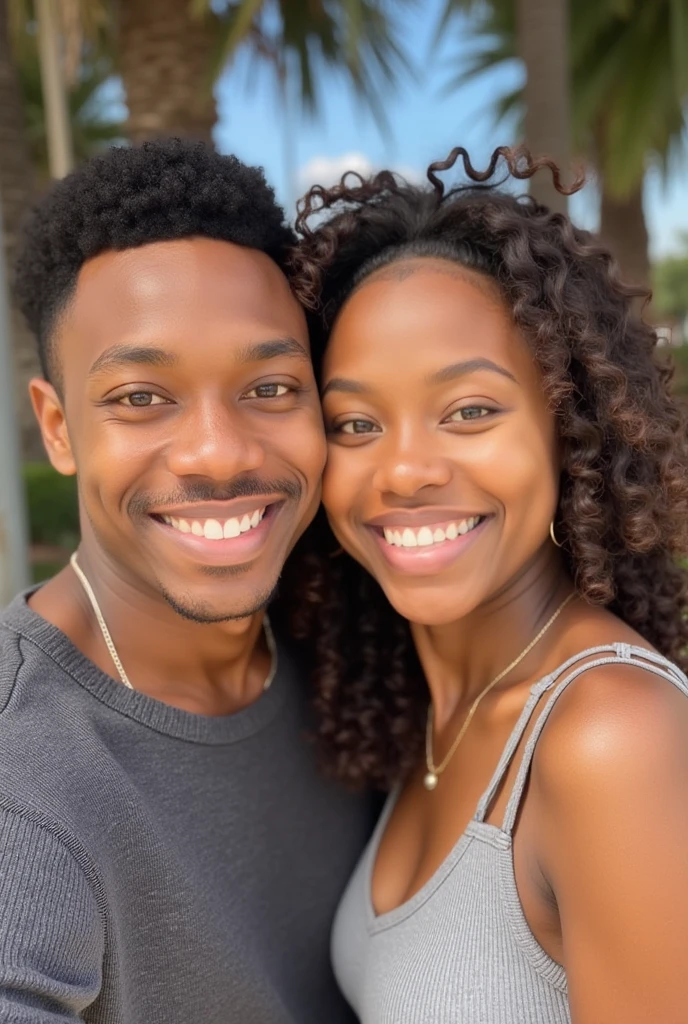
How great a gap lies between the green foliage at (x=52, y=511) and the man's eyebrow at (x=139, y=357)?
21.5 feet

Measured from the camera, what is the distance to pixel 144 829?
69.6 inches

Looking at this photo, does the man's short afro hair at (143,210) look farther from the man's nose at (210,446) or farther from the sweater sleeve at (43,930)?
the sweater sleeve at (43,930)

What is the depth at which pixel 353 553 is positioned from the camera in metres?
2.19

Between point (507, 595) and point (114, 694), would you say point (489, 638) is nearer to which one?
point (507, 595)

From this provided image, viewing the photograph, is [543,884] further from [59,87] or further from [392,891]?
[59,87]

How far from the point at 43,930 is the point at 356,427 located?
3.94ft

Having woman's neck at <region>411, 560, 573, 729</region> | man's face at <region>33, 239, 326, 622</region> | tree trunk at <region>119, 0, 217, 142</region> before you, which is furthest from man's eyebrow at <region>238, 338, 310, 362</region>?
tree trunk at <region>119, 0, 217, 142</region>

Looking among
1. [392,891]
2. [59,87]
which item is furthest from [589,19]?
[392,891]

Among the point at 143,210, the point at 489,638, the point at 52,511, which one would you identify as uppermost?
the point at 143,210

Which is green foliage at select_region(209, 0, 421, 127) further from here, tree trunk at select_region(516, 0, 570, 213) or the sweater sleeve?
the sweater sleeve

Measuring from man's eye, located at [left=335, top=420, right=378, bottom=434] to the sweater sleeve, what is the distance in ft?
3.50

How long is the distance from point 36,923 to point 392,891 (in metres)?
0.89

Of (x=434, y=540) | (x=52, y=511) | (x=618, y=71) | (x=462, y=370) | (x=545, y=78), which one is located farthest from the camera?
(x=618, y=71)

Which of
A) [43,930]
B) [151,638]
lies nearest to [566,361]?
[151,638]
